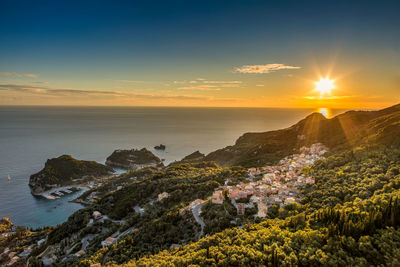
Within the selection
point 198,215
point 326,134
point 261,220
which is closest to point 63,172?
point 198,215

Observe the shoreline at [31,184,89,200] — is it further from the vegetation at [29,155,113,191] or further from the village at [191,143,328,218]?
the village at [191,143,328,218]

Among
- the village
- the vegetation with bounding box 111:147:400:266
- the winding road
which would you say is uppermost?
the vegetation with bounding box 111:147:400:266

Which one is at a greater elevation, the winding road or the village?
the village

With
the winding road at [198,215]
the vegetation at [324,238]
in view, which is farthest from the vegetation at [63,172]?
the vegetation at [324,238]

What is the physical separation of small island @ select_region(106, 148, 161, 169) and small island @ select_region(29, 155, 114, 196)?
873cm

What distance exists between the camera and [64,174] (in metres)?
86.1

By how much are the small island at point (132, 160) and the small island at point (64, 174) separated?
28.6ft

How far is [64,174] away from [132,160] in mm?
32602

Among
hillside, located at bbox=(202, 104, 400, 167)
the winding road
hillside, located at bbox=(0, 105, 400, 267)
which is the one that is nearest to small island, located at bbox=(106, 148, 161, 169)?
hillside, located at bbox=(202, 104, 400, 167)

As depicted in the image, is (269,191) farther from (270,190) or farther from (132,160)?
(132,160)

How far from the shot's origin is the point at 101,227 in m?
39.4

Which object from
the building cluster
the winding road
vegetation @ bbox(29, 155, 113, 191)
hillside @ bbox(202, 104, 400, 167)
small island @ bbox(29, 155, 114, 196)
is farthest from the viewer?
vegetation @ bbox(29, 155, 113, 191)

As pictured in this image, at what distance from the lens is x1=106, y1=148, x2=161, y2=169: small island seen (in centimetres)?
10688

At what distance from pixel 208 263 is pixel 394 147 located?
1685 inches
